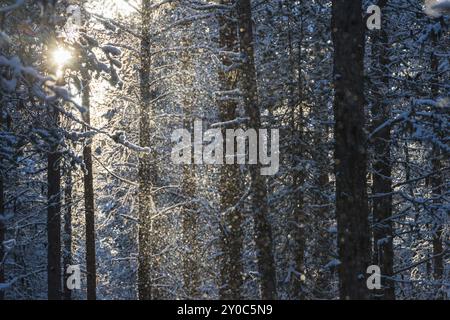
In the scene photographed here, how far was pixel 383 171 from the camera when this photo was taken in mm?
15773

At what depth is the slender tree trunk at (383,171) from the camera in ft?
49.0

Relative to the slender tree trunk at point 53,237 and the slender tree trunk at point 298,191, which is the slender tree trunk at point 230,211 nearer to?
the slender tree trunk at point 298,191

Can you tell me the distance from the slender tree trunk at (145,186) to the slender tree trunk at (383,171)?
5.81 m

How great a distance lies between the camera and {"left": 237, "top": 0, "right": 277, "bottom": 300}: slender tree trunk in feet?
40.2

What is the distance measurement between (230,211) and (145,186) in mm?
3088

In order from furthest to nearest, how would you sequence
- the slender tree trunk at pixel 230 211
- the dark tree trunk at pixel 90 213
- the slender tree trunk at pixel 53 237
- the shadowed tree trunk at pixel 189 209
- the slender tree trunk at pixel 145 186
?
the dark tree trunk at pixel 90 213
the slender tree trunk at pixel 53 237
the shadowed tree trunk at pixel 189 209
the slender tree trunk at pixel 145 186
the slender tree trunk at pixel 230 211

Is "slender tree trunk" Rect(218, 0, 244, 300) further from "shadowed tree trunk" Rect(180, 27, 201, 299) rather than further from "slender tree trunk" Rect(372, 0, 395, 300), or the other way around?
"slender tree trunk" Rect(372, 0, 395, 300)

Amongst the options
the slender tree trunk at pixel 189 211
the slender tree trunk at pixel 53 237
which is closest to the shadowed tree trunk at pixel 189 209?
the slender tree trunk at pixel 189 211

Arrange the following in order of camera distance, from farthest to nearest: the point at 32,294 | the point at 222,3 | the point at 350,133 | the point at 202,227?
the point at 32,294
the point at 202,227
the point at 222,3
the point at 350,133

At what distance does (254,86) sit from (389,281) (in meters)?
6.63

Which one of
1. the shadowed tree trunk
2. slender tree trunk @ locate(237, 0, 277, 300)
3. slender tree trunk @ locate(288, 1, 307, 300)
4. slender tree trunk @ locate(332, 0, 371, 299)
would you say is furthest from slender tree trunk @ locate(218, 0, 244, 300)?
slender tree trunk @ locate(332, 0, 371, 299)
